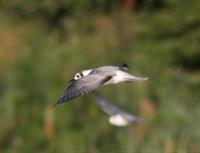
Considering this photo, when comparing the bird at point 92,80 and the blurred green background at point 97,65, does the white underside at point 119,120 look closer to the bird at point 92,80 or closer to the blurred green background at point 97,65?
the bird at point 92,80

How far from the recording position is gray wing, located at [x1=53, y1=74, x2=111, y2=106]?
4688 millimetres

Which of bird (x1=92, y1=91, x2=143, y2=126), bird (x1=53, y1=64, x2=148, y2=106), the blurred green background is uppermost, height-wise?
bird (x1=53, y1=64, x2=148, y2=106)

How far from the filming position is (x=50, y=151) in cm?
926

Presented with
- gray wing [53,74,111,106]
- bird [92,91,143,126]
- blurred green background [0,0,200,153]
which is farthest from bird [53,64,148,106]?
blurred green background [0,0,200,153]

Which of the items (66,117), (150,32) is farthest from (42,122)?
(150,32)

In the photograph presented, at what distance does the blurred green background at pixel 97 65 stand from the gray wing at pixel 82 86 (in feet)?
11.0

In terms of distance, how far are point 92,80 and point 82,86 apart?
0.17ft

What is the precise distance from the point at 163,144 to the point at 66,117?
1.74 meters

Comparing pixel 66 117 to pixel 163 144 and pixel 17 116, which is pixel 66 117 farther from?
pixel 163 144

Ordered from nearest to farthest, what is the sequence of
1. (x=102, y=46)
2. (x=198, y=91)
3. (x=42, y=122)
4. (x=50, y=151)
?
(x=50, y=151)
(x=42, y=122)
(x=198, y=91)
(x=102, y=46)

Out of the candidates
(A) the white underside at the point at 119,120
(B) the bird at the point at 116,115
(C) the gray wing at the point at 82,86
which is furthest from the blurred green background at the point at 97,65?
(C) the gray wing at the point at 82,86

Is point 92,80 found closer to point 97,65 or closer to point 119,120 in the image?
point 119,120

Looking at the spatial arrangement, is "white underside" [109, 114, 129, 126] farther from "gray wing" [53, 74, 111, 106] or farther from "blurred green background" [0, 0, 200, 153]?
"blurred green background" [0, 0, 200, 153]

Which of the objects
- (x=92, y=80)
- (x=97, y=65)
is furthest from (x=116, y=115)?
(x=97, y=65)
